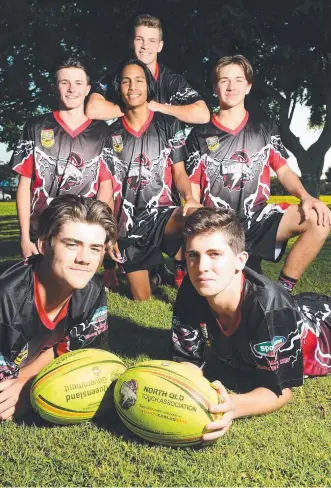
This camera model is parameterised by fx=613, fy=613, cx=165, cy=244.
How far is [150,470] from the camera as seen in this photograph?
2816 millimetres

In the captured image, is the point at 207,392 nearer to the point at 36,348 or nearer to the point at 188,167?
the point at 36,348

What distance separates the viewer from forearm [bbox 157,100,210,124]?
5.86 m

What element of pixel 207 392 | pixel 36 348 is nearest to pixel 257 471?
pixel 207 392

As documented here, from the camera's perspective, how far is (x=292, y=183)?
516cm

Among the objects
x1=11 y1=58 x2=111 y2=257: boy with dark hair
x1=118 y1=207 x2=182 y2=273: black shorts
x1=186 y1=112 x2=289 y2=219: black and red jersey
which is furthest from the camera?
x1=186 y1=112 x2=289 y2=219: black and red jersey

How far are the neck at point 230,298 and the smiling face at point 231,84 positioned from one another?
7.43 feet

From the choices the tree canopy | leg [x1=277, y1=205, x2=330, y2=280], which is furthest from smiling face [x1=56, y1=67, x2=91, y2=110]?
the tree canopy

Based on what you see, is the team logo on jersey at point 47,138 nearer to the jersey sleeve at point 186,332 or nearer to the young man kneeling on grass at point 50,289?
the young man kneeling on grass at point 50,289

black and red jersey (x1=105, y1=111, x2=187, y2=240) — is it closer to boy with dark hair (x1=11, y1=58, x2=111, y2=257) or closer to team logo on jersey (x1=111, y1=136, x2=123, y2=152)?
team logo on jersey (x1=111, y1=136, x2=123, y2=152)

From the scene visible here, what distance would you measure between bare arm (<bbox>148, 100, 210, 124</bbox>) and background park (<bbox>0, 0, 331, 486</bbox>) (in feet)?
5.77

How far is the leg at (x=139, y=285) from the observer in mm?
5945

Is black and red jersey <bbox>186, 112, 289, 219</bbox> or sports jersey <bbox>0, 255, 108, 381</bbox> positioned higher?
black and red jersey <bbox>186, 112, 289, 219</bbox>

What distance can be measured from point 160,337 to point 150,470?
6.81 ft

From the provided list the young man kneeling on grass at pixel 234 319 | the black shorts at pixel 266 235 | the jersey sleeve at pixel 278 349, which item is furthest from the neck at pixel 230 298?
the black shorts at pixel 266 235
